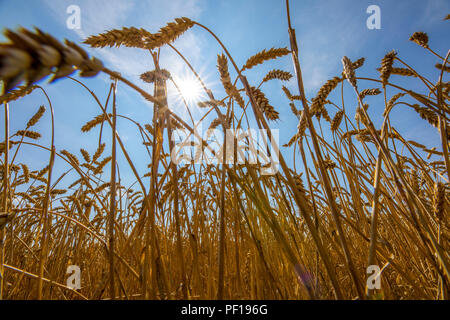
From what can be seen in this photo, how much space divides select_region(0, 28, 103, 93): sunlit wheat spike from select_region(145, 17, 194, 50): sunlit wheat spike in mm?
403

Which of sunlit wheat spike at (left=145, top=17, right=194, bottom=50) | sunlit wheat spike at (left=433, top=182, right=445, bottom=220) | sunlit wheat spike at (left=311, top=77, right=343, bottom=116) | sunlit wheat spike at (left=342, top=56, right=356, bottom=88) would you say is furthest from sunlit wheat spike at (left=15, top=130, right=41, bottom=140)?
sunlit wheat spike at (left=433, top=182, right=445, bottom=220)

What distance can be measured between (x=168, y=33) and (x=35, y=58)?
561 millimetres

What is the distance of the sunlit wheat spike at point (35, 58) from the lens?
0.96 ft

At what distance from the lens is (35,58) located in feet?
1.08

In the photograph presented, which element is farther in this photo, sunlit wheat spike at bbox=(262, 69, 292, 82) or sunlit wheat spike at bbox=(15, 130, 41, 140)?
Result: sunlit wheat spike at bbox=(15, 130, 41, 140)

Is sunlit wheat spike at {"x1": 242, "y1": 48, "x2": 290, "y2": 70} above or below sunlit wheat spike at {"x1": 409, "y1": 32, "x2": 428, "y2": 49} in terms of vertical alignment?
below

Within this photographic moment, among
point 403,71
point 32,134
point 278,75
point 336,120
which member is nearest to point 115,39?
point 278,75

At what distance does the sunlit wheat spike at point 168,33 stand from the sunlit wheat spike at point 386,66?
0.92 metres

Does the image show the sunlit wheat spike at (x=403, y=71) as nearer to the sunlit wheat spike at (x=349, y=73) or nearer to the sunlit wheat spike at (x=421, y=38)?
the sunlit wheat spike at (x=421, y=38)

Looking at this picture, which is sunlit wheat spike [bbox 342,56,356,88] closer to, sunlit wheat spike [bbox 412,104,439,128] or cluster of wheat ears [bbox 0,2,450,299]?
cluster of wheat ears [bbox 0,2,450,299]

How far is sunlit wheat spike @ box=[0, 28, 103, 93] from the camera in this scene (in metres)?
0.29

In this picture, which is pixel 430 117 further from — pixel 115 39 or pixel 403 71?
pixel 115 39
